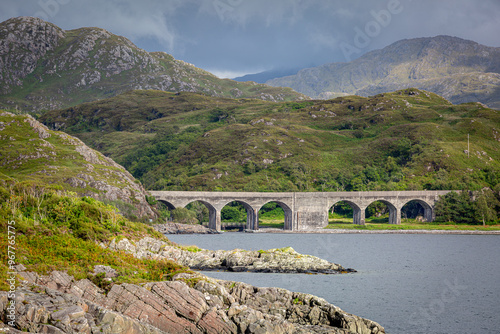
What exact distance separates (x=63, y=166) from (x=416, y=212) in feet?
256

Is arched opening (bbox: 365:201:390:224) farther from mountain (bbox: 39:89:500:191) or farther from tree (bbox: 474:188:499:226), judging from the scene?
tree (bbox: 474:188:499:226)

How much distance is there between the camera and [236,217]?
112688 mm

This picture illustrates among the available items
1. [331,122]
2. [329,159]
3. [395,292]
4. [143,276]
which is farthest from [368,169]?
[143,276]

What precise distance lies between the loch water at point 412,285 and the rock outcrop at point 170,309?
5568 mm

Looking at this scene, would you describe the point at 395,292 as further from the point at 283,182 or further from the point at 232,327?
the point at 283,182

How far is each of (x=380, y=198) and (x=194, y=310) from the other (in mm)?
88883

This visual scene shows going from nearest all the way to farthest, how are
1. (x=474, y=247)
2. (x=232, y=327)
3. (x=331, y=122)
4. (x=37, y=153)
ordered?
1. (x=232, y=327)
2. (x=474, y=247)
3. (x=37, y=153)
4. (x=331, y=122)

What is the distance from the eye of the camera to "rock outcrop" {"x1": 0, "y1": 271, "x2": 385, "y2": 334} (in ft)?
57.8

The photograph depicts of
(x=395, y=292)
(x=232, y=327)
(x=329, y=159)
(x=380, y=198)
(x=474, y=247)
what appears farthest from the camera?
(x=329, y=159)

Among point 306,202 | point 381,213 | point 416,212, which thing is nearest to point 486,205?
point 416,212

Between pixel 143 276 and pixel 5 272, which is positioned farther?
pixel 143 276

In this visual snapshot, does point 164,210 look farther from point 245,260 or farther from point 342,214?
point 245,260

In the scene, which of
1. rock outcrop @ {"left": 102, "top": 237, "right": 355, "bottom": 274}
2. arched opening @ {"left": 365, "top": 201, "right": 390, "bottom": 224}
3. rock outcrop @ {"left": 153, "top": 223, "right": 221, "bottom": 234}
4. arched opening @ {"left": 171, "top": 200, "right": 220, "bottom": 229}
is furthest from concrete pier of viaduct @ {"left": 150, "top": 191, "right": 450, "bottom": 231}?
rock outcrop @ {"left": 102, "top": 237, "right": 355, "bottom": 274}

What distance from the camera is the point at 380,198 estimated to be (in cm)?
10512
